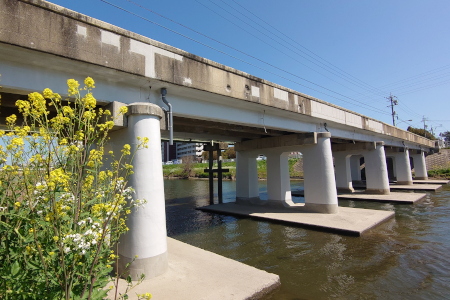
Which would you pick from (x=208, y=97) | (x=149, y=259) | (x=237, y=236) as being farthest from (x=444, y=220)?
(x=149, y=259)

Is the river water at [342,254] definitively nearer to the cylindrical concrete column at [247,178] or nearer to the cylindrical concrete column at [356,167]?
Result: the cylindrical concrete column at [247,178]

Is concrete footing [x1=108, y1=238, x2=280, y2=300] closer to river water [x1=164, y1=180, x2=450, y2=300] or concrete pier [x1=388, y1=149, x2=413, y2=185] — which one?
river water [x1=164, y1=180, x2=450, y2=300]

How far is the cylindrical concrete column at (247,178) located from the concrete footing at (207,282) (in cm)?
1031

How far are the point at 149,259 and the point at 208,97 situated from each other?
4975 mm

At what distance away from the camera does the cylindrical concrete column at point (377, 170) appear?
65.6 feet

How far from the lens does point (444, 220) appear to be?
11914 millimetres

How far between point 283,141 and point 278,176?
228 centimetres

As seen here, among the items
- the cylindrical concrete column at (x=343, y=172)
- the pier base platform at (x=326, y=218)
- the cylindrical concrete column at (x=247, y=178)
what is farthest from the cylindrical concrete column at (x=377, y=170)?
the cylindrical concrete column at (x=247, y=178)

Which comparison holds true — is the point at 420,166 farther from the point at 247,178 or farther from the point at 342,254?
the point at 342,254

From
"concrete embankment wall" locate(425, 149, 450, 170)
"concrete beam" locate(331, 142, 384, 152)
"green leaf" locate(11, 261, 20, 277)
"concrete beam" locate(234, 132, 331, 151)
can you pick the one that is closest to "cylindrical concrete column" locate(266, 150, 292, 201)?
"concrete beam" locate(234, 132, 331, 151)

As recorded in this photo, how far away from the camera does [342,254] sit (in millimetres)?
7742

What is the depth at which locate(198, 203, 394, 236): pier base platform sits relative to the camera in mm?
10274

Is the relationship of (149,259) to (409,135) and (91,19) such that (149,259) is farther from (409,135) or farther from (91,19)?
(409,135)

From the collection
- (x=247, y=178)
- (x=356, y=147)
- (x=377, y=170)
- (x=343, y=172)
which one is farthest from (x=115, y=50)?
(x=343, y=172)
